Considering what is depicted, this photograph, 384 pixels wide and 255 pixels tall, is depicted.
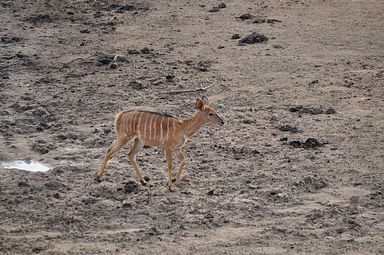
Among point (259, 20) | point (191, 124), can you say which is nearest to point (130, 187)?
point (191, 124)

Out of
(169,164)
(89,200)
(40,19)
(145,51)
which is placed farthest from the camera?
(40,19)

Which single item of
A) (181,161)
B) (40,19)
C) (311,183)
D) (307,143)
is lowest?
(40,19)

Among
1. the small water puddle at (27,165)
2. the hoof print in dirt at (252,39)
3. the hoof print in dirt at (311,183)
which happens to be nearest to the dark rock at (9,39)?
the hoof print in dirt at (252,39)

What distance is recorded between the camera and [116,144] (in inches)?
391

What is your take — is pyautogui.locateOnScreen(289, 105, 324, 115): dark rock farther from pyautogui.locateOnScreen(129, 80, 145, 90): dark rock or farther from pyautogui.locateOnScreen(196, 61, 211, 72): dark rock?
pyautogui.locateOnScreen(129, 80, 145, 90): dark rock

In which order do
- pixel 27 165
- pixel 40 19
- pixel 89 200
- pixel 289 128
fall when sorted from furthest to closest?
pixel 40 19
pixel 289 128
pixel 27 165
pixel 89 200

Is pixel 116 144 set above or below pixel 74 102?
above

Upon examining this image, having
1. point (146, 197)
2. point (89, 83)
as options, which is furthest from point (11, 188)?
point (89, 83)

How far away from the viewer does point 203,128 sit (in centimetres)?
1216

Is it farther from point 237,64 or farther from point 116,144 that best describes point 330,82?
point 116,144

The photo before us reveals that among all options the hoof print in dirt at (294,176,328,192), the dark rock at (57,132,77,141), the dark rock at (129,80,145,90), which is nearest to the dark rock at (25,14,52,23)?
the dark rock at (129,80,145,90)

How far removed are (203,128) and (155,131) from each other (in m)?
2.46

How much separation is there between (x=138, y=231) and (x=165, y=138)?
142 cm

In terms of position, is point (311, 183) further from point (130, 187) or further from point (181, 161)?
point (130, 187)
